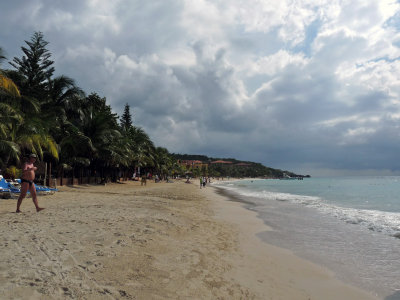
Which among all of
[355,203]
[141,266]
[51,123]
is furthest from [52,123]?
[355,203]

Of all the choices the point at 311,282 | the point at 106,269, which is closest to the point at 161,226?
the point at 106,269

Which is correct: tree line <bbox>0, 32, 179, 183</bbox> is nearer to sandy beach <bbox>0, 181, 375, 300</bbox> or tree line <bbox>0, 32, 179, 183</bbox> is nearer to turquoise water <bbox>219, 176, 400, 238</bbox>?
sandy beach <bbox>0, 181, 375, 300</bbox>

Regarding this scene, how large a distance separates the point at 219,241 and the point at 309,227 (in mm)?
4456

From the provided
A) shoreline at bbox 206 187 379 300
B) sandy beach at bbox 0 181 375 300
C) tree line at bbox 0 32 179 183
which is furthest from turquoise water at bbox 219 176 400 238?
tree line at bbox 0 32 179 183

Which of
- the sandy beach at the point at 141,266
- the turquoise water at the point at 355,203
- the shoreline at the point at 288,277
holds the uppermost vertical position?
the sandy beach at the point at 141,266

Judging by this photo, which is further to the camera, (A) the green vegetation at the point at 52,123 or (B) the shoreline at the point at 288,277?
(A) the green vegetation at the point at 52,123

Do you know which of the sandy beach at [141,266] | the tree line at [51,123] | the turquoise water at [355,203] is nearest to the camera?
the sandy beach at [141,266]

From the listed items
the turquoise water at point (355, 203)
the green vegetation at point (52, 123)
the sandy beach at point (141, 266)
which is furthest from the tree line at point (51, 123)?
the turquoise water at point (355, 203)

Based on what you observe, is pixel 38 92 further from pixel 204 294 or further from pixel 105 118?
pixel 204 294

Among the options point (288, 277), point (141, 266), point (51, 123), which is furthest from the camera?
point (51, 123)

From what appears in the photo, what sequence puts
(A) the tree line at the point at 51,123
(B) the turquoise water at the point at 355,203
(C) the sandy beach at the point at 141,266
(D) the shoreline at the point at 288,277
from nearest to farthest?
(C) the sandy beach at the point at 141,266 < (D) the shoreline at the point at 288,277 < (B) the turquoise water at the point at 355,203 < (A) the tree line at the point at 51,123

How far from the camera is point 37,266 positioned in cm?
333

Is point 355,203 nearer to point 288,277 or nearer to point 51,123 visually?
point 288,277

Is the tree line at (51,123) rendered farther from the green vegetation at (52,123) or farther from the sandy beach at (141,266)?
the sandy beach at (141,266)
